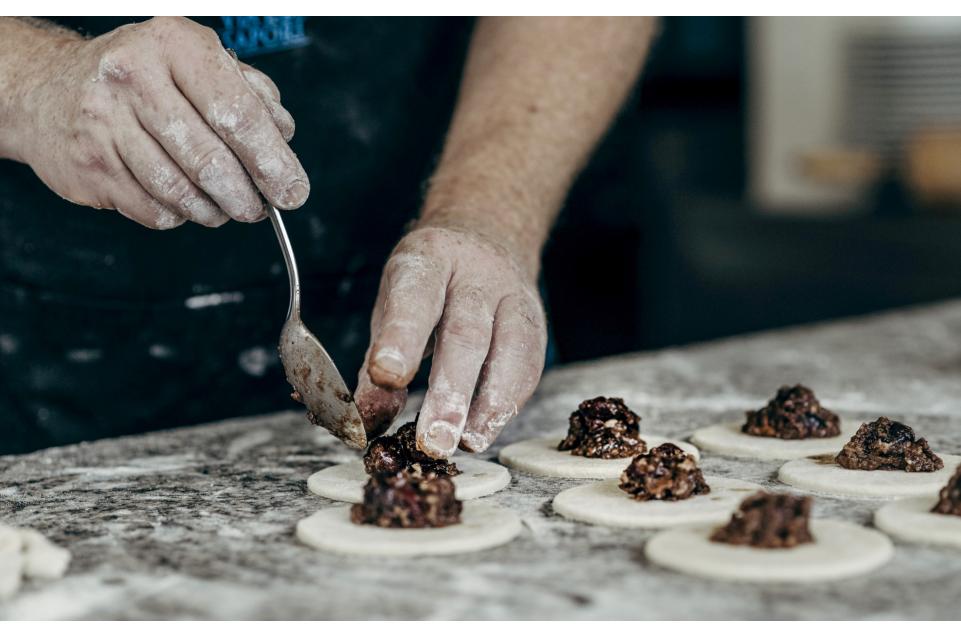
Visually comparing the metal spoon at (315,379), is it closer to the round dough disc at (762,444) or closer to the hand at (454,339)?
the hand at (454,339)

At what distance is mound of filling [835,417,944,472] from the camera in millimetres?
1889

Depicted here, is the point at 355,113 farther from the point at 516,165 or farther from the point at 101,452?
the point at 101,452

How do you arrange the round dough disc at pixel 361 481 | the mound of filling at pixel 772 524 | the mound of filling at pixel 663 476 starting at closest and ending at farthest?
1. the mound of filling at pixel 772 524
2. the mound of filling at pixel 663 476
3. the round dough disc at pixel 361 481

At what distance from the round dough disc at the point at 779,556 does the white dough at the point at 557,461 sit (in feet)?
1.30

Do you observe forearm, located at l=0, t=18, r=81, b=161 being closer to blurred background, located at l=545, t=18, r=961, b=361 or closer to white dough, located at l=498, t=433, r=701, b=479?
white dough, located at l=498, t=433, r=701, b=479

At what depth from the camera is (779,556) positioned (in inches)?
57.1

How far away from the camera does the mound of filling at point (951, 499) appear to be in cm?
162

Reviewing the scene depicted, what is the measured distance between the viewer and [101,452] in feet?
7.27

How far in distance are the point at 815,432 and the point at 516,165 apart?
0.92 metres

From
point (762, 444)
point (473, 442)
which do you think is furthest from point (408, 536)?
point (762, 444)

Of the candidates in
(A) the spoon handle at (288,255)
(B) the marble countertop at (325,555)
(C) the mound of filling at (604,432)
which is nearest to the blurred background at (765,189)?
(B) the marble countertop at (325,555)
